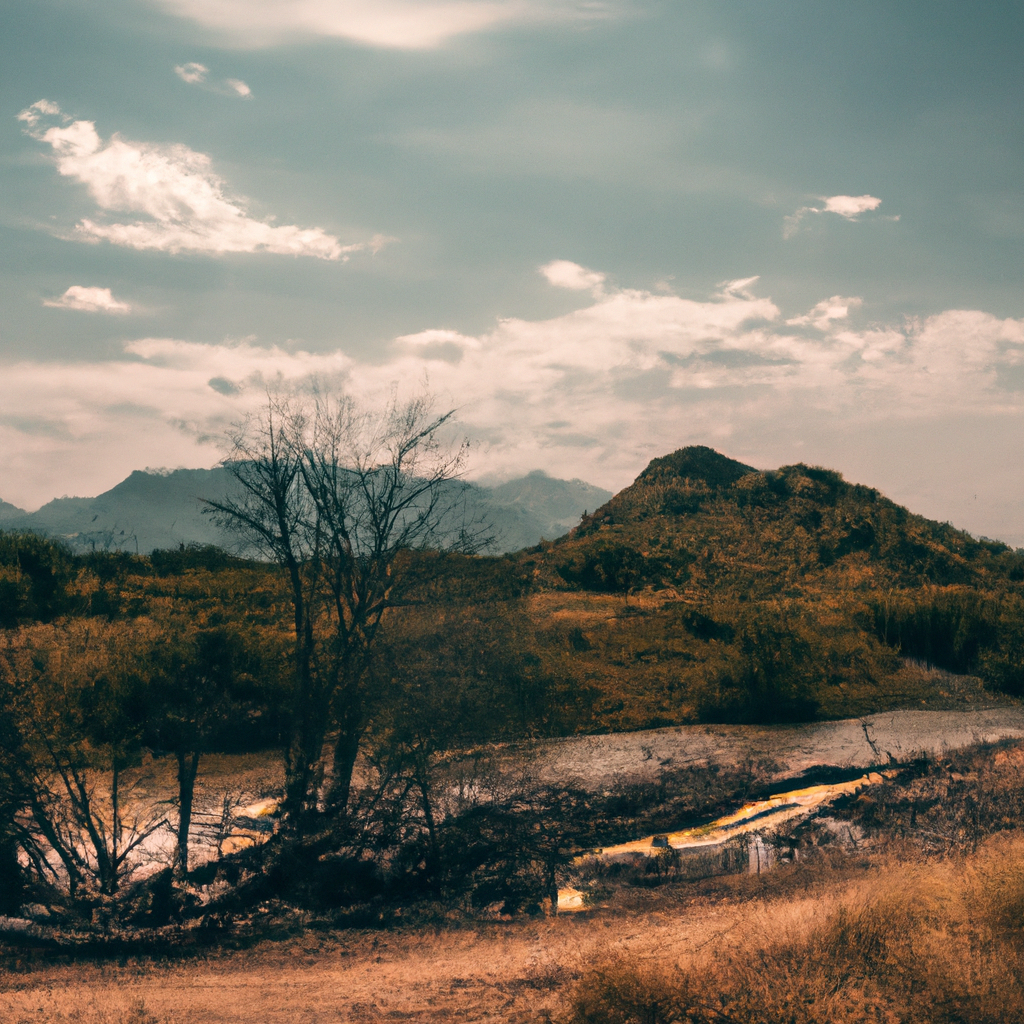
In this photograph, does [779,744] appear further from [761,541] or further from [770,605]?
[761,541]

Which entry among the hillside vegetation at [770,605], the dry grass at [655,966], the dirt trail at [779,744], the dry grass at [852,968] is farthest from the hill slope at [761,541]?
the dry grass at [852,968]

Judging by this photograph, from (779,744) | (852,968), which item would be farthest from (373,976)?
(779,744)

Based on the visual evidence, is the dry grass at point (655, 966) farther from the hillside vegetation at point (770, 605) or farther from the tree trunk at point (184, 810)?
the hillside vegetation at point (770, 605)

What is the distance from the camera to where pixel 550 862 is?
39.9 feet

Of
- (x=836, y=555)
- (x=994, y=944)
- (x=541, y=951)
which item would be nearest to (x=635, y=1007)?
(x=541, y=951)

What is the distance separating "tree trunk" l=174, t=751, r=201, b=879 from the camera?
11.4 metres

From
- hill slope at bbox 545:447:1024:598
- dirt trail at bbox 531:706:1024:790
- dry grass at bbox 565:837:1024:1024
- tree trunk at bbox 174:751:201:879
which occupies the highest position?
hill slope at bbox 545:447:1024:598

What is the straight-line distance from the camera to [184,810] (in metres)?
11.7

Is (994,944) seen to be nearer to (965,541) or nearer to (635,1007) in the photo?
(635,1007)

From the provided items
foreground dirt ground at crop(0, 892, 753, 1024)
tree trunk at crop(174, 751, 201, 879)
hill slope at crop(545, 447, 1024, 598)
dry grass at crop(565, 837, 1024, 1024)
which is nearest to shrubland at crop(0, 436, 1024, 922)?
tree trunk at crop(174, 751, 201, 879)

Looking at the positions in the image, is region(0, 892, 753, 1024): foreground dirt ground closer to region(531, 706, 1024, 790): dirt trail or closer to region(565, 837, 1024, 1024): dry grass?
region(565, 837, 1024, 1024): dry grass

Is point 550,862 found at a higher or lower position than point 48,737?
lower

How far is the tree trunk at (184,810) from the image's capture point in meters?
11.4

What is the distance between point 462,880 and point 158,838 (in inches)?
207
